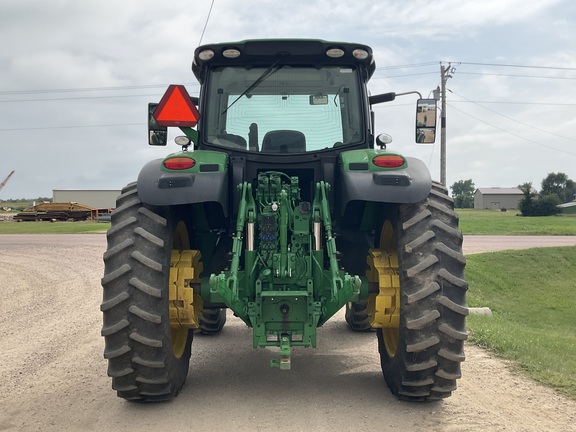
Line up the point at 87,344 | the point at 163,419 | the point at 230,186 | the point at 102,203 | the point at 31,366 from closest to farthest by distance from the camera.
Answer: the point at 163,419
the point at 230,186
the point at 31,366
the point at 87,344
the point at 102,203

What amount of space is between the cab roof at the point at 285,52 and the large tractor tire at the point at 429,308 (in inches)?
65.8

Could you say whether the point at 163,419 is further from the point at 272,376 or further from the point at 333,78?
the point at 333,78

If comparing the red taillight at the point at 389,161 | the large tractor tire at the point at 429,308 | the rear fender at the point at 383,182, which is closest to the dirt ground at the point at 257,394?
the large tractor tire at the point at 429,308

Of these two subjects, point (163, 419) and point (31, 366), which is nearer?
point (163, 419)

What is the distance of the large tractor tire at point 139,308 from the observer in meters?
4.31

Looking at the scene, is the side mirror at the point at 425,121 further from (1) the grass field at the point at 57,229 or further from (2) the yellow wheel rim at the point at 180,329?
(1) the grass field at the point at 57,229

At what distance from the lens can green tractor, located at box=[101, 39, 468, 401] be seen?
14.3 feet

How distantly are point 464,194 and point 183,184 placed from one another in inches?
4230

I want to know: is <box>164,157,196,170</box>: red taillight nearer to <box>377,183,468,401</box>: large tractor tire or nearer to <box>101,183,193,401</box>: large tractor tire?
<box>101,183,193,401</box>: large tractor tire

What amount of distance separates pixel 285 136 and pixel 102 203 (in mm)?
56304

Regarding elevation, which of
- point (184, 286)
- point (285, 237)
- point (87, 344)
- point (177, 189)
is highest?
point (177, 189)

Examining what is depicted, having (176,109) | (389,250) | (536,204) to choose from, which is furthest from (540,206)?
(176,109)

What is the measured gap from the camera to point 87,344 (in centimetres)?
698

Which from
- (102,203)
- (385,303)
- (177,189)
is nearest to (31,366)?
(177,189)
